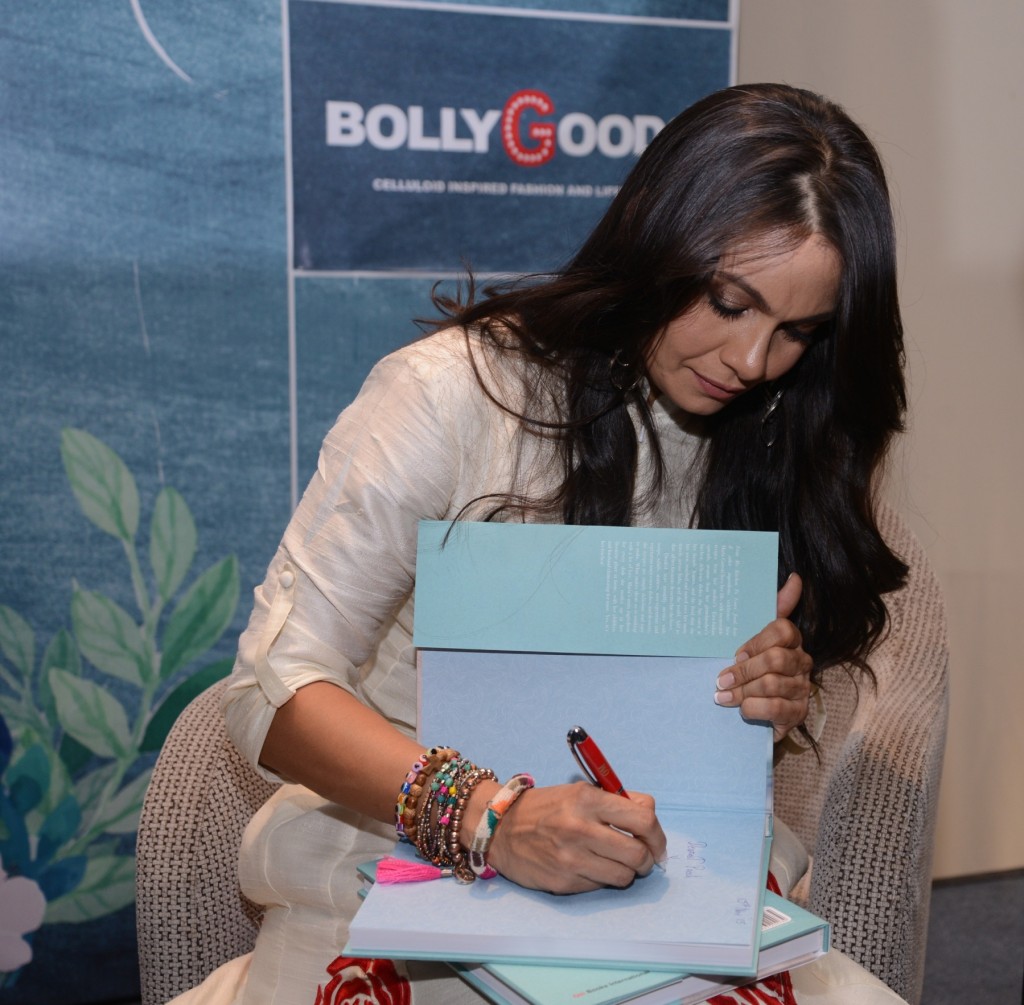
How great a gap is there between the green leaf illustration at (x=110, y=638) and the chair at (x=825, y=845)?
0.69m

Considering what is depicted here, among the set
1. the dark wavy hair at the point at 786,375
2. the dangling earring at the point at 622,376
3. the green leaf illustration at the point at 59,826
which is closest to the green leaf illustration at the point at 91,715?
the green leaf illustration at the point at 59,826

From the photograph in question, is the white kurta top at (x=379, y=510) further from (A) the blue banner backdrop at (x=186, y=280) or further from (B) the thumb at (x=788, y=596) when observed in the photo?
(A) the blue banner backdrop at (x=186, y=280)

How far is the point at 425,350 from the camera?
1.35 metres

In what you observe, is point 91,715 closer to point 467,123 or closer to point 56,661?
point 56,661

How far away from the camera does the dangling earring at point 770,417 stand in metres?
1.51

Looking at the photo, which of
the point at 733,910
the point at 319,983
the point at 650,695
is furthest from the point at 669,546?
the point at 319,983

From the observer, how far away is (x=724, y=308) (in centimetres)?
128

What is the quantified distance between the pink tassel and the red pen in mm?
142

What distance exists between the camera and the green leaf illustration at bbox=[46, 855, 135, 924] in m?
2.38

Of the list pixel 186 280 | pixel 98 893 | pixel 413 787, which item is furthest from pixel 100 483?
pixel 413 787

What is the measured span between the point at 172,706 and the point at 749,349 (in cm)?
152

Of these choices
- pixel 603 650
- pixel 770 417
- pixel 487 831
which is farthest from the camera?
pixel 770 417

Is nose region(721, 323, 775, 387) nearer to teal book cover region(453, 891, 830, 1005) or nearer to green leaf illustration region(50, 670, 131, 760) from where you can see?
teal book cover region(453, 891, 830, 1005)

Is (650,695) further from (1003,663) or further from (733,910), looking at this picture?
(1003,663)
